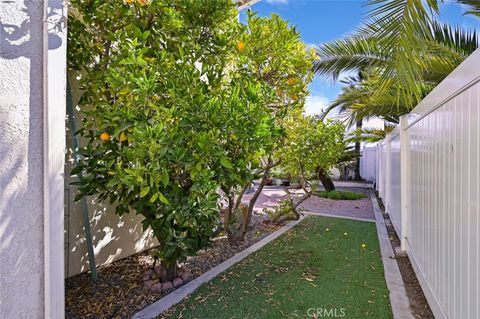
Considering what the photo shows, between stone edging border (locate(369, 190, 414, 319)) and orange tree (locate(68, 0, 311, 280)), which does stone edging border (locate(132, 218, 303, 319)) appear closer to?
orange tree (locate(68, 0, 311, 280))

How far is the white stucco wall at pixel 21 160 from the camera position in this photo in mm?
2459

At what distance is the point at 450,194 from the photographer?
2.90m

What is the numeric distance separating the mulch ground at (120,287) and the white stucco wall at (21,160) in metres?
1.23

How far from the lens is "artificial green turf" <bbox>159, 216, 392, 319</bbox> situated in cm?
367

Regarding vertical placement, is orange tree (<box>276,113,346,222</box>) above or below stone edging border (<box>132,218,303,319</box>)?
above

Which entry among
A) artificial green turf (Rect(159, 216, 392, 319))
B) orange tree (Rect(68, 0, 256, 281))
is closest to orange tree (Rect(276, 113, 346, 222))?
artificial green turf (Rect(159, 216, 392, 319))

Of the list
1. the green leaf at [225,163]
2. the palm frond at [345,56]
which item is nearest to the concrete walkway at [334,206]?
the palm frond at [345,56]

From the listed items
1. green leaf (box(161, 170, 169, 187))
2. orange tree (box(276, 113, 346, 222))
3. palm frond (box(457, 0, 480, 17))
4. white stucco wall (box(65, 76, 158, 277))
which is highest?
palm frond (box(457, 0, 480, 17))

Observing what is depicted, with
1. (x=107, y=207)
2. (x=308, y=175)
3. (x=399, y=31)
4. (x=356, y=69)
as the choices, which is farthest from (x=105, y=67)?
(x=356, y=69)

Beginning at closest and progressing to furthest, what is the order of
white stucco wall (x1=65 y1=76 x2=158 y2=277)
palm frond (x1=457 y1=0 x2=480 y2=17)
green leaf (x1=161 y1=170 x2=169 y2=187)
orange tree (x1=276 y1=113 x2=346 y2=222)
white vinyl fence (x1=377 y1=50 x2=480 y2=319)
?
white vinyl fence (x1=377 y1=50 x2=480 y2=319) < green leaf (x1=161 y1=170 x2=169 y2=187) < white stucco wall (x1=65 y1=76 x2=158 y2=277) < palm frond (x1=457 y1=0 x2=480 y2=17) < orange tree (x1=276 y1=113 x2=346 y2=222)

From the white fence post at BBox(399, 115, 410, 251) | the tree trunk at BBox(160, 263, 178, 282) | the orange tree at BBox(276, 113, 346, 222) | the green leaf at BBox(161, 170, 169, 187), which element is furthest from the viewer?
the orange tree at BBox(276, 113, 346, 222)

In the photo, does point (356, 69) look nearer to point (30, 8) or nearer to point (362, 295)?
point (362, 295)

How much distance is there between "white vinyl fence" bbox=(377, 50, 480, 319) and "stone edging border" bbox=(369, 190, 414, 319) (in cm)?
30

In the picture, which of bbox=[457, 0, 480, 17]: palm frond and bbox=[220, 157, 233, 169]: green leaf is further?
bbox=[457, 0, 480, 17]: palm frond
